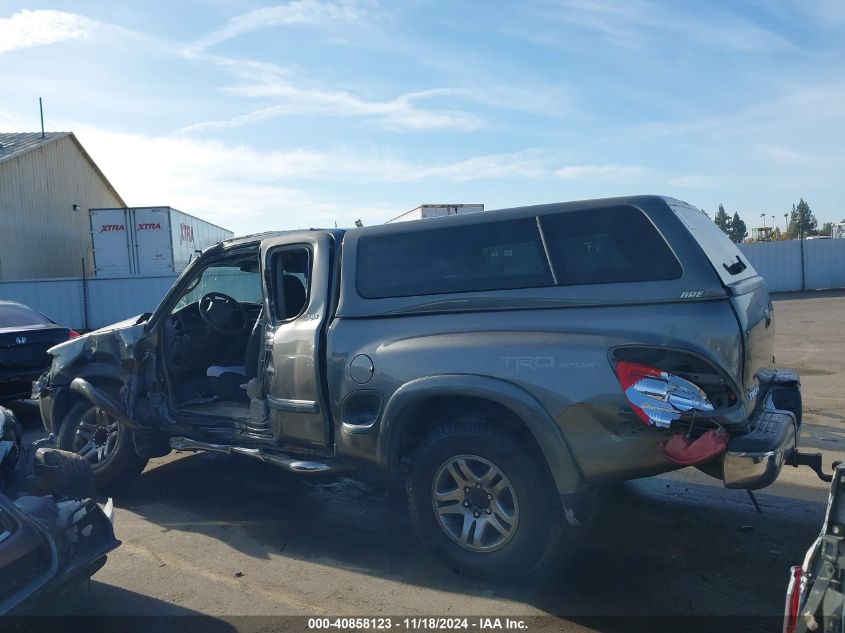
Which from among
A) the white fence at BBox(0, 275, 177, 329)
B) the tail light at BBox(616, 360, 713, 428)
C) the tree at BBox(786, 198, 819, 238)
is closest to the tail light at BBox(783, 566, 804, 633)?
the tail light at BBox(616, 360, 713, 428)

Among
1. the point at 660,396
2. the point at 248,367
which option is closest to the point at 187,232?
the point at 248,367

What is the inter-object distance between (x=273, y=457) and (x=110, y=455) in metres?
1.74

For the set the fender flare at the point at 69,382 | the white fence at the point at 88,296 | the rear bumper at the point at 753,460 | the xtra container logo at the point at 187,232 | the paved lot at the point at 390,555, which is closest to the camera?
the rear bumper at the point at 753,460

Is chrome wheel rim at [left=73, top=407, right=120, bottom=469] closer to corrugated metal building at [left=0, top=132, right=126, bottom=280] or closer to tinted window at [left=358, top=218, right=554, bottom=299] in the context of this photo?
tinted window at [left=358, top=218, right=554, bottom=299]

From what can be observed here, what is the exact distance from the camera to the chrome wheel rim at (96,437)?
5719mm

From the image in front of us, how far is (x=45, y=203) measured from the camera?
27516 mm

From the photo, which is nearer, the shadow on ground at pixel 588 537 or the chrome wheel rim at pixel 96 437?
the shadow on ground at pixel 588 537

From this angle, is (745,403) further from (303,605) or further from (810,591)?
(303,605)

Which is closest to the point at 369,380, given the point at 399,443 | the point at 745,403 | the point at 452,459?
the point at 399,443

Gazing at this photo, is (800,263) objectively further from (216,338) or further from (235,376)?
(235,376)

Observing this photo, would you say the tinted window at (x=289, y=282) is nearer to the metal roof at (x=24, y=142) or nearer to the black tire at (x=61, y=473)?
the black tire at (x=61, y=473)

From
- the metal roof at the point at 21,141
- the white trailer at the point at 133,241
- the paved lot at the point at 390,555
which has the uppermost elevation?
the metal roof at the point at 21,141

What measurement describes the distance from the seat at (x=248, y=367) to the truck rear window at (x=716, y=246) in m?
2.57

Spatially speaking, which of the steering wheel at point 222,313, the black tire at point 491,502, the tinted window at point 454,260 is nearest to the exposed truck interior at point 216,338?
the steering wheel at point 222,313
